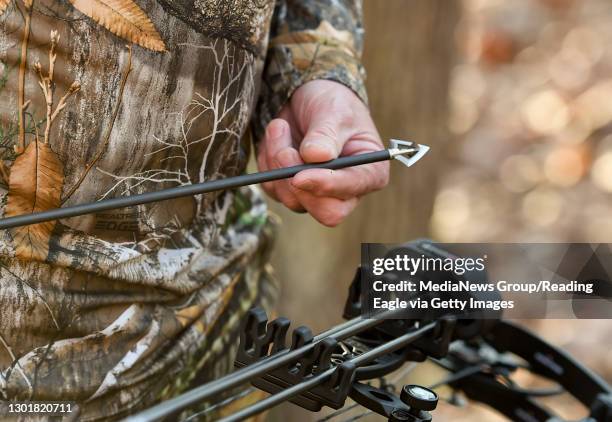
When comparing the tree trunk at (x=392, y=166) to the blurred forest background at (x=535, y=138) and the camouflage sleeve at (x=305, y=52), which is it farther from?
the camouflage sleeve at (x=305, y=52)

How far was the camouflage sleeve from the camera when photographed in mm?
792

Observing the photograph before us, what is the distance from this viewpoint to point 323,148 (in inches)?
24.9

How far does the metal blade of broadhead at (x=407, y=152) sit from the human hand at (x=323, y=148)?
0.05 meters

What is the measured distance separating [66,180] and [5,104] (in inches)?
3.1

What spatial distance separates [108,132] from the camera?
59cm

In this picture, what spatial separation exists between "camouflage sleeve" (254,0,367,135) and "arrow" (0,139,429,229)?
163 mm

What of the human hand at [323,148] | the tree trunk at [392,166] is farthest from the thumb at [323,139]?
the tree trunk at [392,166]

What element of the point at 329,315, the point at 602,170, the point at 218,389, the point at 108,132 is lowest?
the point at 329,315

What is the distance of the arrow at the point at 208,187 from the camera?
0.52 metres

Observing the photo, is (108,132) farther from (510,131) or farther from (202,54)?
(510,131)

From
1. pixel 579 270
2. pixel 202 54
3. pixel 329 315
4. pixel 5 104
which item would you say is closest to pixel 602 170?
pixel 329 315

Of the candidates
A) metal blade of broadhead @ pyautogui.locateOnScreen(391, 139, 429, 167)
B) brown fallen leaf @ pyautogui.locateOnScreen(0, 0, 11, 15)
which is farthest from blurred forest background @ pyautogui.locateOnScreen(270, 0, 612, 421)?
brown fallen leaf @ pyautogui.locateOnScreen(0, 0, 11, 15)

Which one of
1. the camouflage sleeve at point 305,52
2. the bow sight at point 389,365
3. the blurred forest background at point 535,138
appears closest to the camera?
the bow sight at point 389,365

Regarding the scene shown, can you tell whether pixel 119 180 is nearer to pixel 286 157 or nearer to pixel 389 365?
pixel 286 157
